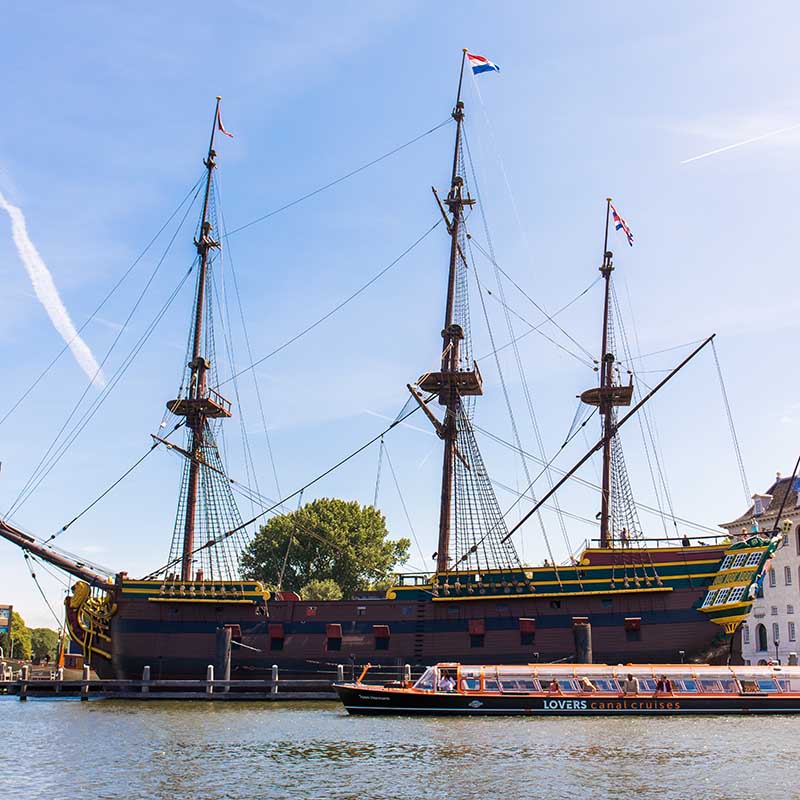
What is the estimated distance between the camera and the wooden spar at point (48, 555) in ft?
168

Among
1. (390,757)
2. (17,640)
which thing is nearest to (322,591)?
(390,757)

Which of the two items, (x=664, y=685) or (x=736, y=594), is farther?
(x=736, y=594)

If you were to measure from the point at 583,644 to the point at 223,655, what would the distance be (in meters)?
17.6

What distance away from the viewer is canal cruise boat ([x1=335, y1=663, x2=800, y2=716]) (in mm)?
37625

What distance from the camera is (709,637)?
147 feet

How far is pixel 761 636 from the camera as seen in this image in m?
84.6

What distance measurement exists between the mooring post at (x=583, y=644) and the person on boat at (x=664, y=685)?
5.23 m

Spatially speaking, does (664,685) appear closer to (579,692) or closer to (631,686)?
(631,686)

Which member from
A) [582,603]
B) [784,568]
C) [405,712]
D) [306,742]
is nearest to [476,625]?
[582,603]

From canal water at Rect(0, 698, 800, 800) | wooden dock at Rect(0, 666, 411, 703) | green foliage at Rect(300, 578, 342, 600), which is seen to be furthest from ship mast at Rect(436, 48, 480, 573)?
green foliage at Rect(300, 578, 342, 600)

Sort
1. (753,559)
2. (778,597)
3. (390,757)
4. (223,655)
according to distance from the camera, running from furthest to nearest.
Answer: (778,597), (223,655), (753,559), (390,757)

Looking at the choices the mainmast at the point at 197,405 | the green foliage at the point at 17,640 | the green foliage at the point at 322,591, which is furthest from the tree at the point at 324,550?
the green foliage at the point at 17,640

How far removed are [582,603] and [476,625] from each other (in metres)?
5.41

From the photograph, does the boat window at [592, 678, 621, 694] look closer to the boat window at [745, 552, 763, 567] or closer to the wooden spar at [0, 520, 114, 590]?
the boat window at [745, 552, 763, 567]
